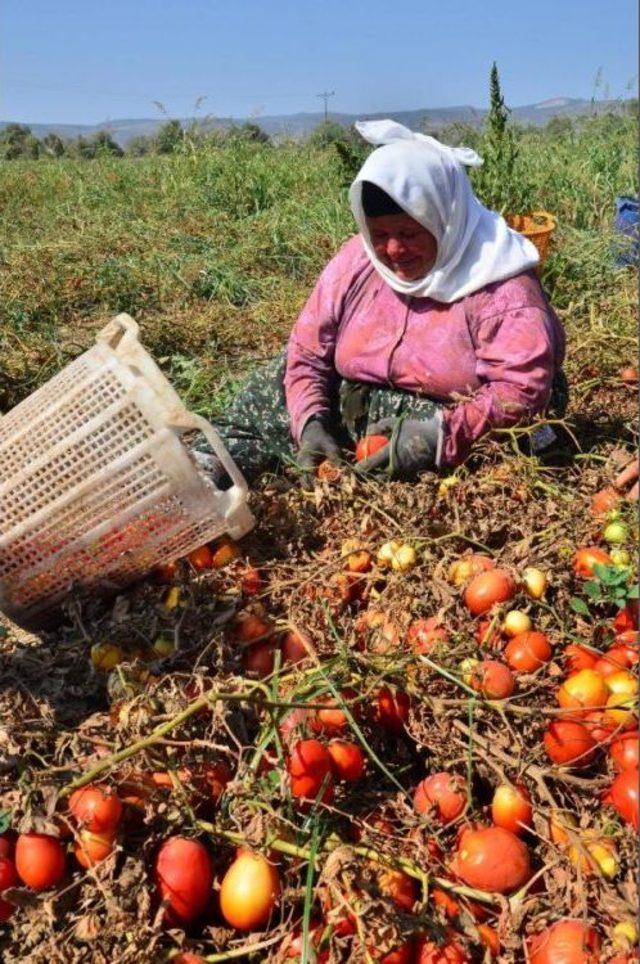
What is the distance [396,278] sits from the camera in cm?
282

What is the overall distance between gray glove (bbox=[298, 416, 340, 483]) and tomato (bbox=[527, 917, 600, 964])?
166 cm

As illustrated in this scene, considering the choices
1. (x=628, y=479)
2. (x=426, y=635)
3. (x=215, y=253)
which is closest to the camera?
(x=426, y=635)

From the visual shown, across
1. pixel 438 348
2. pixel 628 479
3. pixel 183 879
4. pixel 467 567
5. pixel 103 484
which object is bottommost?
pixel 183 879

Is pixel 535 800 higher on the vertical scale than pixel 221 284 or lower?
lower

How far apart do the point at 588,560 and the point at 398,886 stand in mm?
969

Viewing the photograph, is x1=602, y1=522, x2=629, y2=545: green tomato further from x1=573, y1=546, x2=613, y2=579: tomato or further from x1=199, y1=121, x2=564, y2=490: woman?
x1=199, y1=121, x2=564, y2=490: woman

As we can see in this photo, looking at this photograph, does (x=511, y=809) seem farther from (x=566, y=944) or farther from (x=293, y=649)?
(x=293, y=649)

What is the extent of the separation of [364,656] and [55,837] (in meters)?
0.74

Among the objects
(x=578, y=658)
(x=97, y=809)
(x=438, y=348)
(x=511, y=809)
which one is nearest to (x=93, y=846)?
(x=97, y=809)

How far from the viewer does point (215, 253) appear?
232 inches

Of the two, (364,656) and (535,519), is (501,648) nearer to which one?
(364,656)

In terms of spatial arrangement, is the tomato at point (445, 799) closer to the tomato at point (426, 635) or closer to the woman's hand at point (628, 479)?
the tomato at point (426, 635)

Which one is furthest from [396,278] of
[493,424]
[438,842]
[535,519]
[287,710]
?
[438,842]

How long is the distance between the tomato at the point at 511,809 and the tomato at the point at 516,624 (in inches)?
15.7
